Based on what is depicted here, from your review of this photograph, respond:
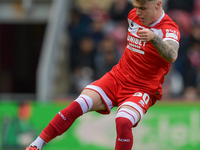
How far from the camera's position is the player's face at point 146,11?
14.9ft

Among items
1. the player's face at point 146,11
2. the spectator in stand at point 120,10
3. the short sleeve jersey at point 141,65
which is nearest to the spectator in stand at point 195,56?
the spectator in stand at point 120,10

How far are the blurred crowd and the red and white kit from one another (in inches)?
155

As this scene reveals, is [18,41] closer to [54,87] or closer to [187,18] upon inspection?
[54,87]

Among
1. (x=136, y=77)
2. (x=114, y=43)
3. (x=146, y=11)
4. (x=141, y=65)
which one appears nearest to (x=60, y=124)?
(x=136, y=77)

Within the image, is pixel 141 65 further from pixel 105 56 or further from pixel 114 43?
pixel 114 43

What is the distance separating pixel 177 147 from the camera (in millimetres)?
8562

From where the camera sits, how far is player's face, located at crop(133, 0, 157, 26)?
14.9 ft

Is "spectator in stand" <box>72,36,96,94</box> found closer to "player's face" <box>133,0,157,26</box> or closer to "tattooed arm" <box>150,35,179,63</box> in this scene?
"player's face" <box>133,0,157,26</box>

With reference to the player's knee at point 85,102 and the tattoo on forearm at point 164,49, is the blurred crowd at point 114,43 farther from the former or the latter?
the tattoo on forearm at point 164,49

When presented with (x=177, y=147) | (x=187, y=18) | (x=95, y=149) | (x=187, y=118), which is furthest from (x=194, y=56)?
(x=95, y=149)

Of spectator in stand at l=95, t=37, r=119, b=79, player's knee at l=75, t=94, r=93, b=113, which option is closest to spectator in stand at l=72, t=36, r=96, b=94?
spectator in stand at l=95, t=37, r=119, b=79

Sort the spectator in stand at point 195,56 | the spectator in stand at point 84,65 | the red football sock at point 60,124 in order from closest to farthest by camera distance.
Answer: the red football sock at point 60,124
the spectator in stand at point 195,56
the spectator in stand at point 84,65

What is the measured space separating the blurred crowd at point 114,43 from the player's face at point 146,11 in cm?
435

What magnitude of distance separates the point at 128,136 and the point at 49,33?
19.9 ft
